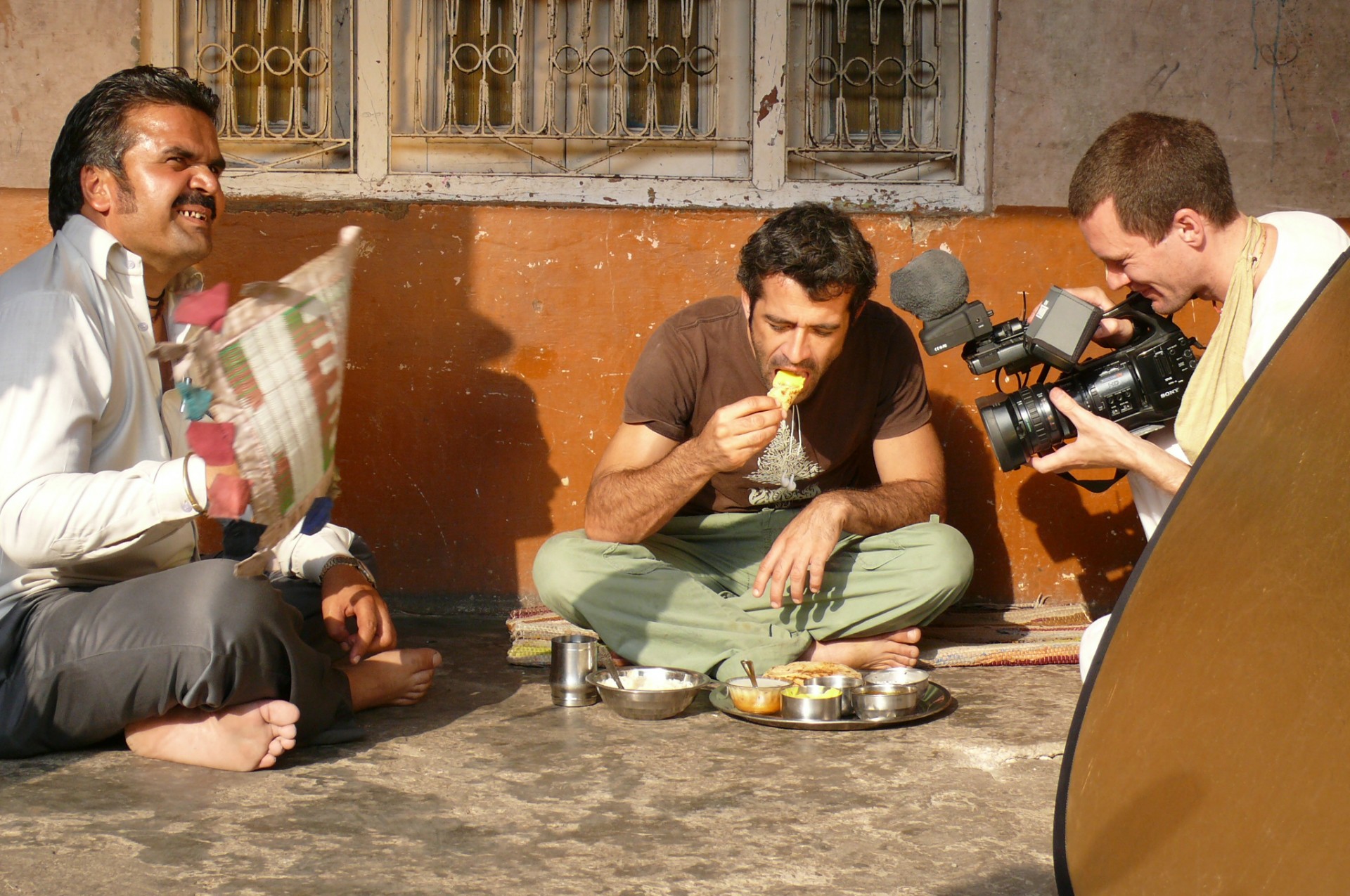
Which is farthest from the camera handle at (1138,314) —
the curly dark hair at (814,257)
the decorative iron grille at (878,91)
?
the decorative iron grille at (878,91)

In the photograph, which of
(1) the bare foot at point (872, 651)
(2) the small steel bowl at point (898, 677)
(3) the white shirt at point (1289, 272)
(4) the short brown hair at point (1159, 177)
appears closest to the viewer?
(3) the white shirt at point (1289, 272)

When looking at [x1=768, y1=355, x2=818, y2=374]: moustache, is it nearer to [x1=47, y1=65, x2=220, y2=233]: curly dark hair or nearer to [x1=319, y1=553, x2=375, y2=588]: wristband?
[x1=319, y1=553, x2=375, y2=588]: wristband

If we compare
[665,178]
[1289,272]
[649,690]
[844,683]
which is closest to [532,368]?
[665,178]

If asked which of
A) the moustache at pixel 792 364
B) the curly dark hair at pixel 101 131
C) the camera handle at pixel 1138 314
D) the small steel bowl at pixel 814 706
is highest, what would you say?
the curly dark hair at pixel 101 131

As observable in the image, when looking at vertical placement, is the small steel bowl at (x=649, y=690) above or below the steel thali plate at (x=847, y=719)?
above

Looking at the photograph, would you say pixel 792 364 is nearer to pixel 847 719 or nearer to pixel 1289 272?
pixel 847 719

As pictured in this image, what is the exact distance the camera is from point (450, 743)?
2779mm

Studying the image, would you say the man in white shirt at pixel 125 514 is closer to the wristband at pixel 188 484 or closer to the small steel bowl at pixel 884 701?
the wristband at pixel 188 484

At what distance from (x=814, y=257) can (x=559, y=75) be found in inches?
62.1

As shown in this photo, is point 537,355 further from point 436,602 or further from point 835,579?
point 835,579

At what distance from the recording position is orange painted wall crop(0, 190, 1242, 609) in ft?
13.4

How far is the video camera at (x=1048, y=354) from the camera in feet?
9.69

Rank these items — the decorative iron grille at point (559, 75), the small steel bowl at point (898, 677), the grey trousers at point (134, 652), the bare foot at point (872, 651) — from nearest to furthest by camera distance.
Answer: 1. the grey trousers at point (134, 652)
2. the small steel bowl at point (898, 677)
3. the bare foot at point (872, 651)
4. the decorative iron grille at point (559, 75)

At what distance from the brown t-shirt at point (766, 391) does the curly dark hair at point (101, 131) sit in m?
1.36
